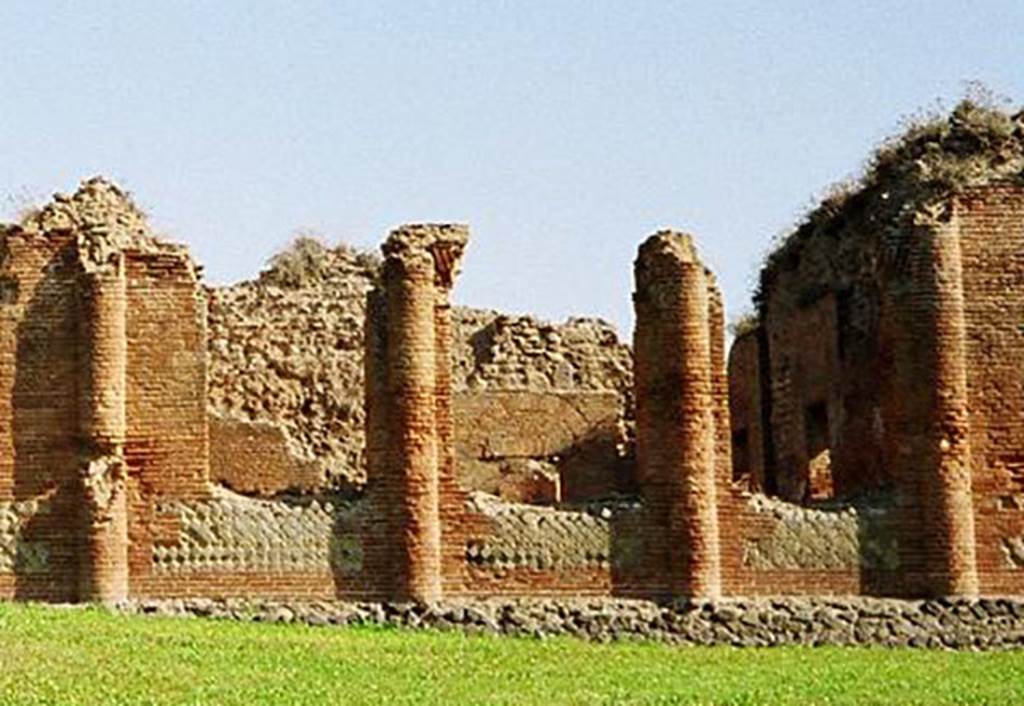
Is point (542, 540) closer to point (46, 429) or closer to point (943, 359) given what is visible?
point (943, 359)

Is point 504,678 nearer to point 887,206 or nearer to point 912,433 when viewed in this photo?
point 912,433

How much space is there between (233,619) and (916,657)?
622cm

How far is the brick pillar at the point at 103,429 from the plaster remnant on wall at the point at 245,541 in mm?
449

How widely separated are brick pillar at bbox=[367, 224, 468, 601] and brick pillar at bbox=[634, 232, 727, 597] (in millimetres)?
1959

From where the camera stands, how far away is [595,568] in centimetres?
2430

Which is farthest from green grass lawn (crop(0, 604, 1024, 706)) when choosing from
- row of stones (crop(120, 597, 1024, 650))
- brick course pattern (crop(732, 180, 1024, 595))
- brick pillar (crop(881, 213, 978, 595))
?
brick course pattern (crop(732, 180, 1024, 595))

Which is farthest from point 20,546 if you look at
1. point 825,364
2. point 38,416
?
point 825,364

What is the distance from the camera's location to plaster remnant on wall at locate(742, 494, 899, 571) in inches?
966

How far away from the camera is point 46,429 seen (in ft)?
78.6

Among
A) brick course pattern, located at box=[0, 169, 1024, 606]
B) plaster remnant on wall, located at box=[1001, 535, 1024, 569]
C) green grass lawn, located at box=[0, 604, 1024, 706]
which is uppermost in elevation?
brick course pattern, located at box=[0, 169, 1024, 606]

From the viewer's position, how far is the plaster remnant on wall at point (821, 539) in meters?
24.5

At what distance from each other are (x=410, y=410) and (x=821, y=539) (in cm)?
421

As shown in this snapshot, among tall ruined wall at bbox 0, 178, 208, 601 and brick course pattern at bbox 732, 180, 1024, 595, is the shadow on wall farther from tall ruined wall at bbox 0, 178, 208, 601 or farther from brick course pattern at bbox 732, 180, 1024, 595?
brick course pattern at bbox 732, 180, 1024, 595

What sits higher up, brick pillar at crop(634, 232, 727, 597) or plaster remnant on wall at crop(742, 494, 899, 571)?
brick pillar at crop(634, 232, 727, 597)
